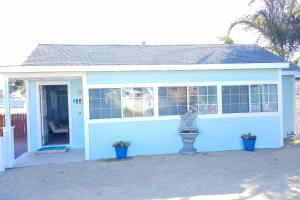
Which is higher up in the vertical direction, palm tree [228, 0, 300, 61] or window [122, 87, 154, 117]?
palm tree [228, 0, 300, 61]

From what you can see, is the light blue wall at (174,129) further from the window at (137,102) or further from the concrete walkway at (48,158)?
the concrete walkway at (48,158)

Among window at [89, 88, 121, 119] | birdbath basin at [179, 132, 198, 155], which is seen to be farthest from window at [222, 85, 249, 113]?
window at [89, 88, 121, 119]

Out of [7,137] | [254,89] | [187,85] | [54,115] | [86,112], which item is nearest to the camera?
[7,137]

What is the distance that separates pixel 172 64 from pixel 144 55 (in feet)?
5.33

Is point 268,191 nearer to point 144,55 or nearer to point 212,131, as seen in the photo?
point 212,131

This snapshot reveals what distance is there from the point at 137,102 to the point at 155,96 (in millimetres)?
595

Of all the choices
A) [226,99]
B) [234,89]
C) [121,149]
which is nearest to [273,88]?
[234,89]

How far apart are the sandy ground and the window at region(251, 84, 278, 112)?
1.82 metres

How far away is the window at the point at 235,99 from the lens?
1112 cm

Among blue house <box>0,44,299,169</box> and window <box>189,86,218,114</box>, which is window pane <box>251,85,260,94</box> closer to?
blue house <box>0,44,299,169</box>

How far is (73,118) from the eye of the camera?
39.8 ft

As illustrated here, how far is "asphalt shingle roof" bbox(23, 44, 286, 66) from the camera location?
10711 millimetres

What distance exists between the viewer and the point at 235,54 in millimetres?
12320

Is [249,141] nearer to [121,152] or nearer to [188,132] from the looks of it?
[188,132]
